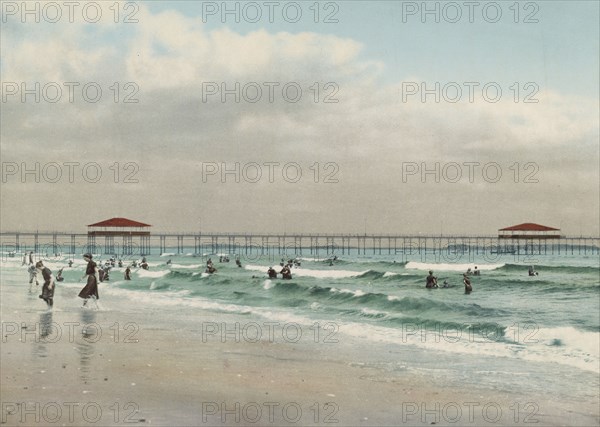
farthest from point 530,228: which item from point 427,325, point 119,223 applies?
point 427,325

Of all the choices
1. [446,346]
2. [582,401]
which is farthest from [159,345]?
[582,401]

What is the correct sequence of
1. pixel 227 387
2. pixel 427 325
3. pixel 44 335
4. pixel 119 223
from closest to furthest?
pixel 227 387
pixel 44 335
pixel 427 325
pixel 119 223

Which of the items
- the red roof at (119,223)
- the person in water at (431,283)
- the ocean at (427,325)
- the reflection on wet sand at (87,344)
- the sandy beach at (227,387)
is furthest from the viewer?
the red roof at (119,223)

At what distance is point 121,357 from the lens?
1247cm

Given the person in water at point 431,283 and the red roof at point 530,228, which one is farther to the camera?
the red roof at point 530,228

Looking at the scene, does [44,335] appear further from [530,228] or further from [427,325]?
[530,228]

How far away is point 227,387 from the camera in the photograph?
10344 mm

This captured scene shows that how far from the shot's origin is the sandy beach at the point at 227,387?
8.55 m

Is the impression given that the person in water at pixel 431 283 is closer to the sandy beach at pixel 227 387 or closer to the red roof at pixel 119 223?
the sandy beach at pixel 227 387

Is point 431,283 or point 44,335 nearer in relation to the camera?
point 44,335

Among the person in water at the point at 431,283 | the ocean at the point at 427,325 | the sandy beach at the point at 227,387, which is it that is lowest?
the person in water at the point at 431,283

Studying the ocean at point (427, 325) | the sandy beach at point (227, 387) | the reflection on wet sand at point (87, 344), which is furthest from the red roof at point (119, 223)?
the sandy beach at point (227, 387)

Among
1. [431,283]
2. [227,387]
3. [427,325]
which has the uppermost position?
[227,387]

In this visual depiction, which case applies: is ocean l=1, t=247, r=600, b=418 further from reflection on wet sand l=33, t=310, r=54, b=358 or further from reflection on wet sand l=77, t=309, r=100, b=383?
Result: reflection on wet sand l=33, t=310, r=54, b=358
